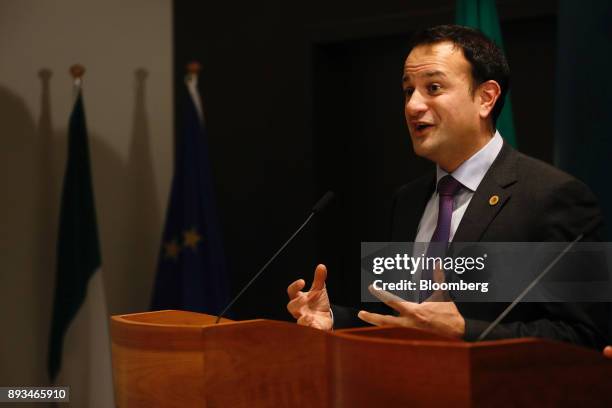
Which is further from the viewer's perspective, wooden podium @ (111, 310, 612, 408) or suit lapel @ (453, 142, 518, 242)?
suit lapel @ (453, 142, 518, 242)

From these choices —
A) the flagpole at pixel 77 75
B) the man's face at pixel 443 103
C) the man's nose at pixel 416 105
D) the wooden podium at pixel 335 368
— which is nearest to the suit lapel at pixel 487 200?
the man's face at pixel 443 103

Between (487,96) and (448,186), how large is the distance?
0.91ft

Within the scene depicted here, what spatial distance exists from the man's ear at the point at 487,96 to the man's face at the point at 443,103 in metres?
0.02

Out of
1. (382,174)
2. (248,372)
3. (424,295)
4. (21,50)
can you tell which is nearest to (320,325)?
(424,295)

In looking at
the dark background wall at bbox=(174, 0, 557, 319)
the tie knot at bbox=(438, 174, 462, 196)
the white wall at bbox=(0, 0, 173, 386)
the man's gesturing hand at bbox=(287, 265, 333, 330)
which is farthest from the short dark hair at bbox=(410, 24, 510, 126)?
the white wall at bbox=(0, 0, 173, 386)

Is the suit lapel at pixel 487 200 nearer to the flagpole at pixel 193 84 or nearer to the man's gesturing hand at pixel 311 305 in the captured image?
the man's gesturing hand at pixel 311 305

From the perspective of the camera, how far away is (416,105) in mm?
2266

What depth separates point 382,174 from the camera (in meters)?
4.49

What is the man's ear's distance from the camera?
229 centimetres

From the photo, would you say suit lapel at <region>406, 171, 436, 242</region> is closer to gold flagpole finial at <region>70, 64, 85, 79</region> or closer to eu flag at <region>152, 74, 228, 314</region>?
eu flag at <region>152, 74, 228, 314</region>

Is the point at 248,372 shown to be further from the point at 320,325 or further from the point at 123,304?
the point at 123,304

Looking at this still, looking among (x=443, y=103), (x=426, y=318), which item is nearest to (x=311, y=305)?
(x=426, y=318)

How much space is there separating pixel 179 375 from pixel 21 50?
3055mm

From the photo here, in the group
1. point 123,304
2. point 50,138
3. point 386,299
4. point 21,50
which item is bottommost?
point 123,304
